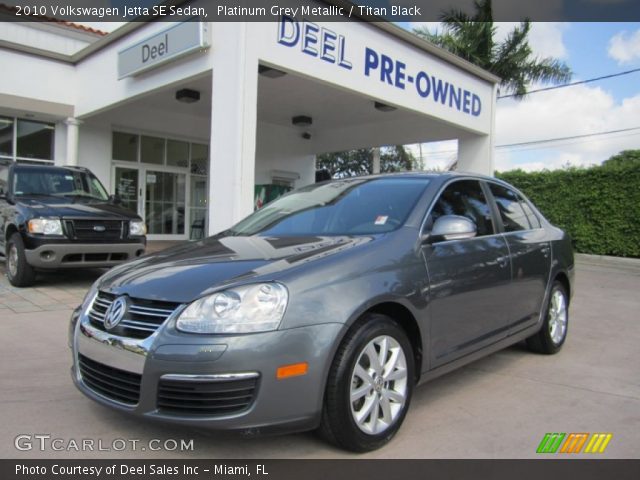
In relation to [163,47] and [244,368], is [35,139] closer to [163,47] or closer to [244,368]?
[163,47]

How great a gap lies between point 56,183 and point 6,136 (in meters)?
5.34

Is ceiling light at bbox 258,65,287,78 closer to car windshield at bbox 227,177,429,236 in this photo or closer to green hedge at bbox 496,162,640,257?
car windshield at bbox 227,177,429,236

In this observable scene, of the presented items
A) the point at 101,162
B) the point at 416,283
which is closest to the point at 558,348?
the point at 416,283

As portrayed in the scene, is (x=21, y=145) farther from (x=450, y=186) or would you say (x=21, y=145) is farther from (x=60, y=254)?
(x=450, y=186)

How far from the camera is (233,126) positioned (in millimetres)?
8023

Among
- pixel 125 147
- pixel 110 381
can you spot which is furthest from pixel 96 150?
pixel 110 381

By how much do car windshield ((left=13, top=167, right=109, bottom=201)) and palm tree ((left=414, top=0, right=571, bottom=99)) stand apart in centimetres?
1812

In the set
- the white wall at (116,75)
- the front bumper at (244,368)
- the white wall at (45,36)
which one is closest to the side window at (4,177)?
the white wall at (116,75)

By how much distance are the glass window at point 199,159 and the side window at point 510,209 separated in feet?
40.7

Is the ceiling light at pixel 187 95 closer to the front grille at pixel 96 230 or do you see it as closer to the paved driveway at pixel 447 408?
the front grille at pixel 96 230

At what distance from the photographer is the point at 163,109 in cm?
1454

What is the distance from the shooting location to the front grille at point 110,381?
2.68m

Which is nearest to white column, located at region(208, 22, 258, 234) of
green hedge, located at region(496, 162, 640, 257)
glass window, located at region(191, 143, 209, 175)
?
glass window, located at region(191, 143, 209, 175)

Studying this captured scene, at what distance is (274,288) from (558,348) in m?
3.64
